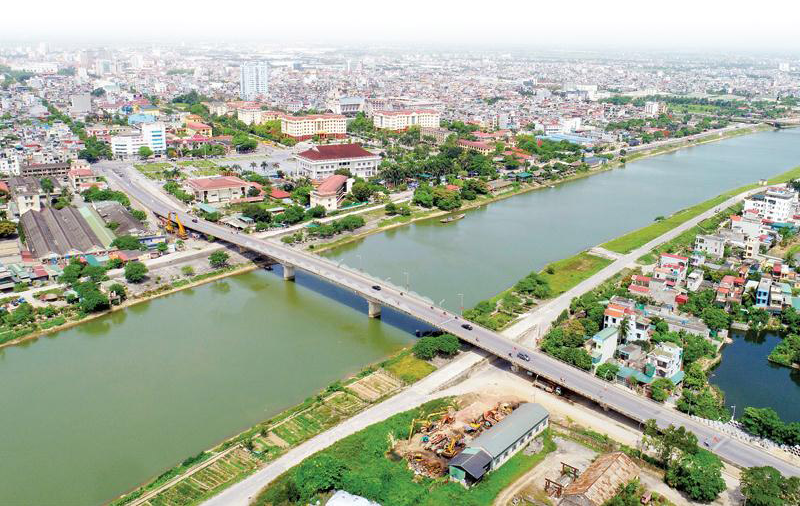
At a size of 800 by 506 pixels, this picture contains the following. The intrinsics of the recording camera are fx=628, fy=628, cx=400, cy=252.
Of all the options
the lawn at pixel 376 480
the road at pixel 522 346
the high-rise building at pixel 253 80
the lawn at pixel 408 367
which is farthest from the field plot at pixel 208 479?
the high-rise building at pixel 253 80

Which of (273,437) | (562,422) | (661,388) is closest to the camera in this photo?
(273,437)

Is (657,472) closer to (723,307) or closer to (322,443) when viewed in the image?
(322,443)

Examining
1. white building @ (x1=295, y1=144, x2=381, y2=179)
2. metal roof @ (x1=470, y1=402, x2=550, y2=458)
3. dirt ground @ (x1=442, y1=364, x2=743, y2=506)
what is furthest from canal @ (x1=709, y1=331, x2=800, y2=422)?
white building @ (x1=295, y1=144, x2=381, y2=179)

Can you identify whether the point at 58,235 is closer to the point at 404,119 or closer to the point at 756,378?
the point at 756,378

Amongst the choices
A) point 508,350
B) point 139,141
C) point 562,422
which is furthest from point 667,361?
point 139,141

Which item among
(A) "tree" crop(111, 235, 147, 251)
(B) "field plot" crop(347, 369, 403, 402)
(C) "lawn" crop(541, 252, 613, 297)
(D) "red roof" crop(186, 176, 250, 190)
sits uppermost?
(D) "red roof" crop(186, 176, 250, 190)

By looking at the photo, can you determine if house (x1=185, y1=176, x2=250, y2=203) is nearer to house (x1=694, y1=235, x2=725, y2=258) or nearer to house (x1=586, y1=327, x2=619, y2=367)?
house (x1=586, y1=327, x2=619, y2=367)
